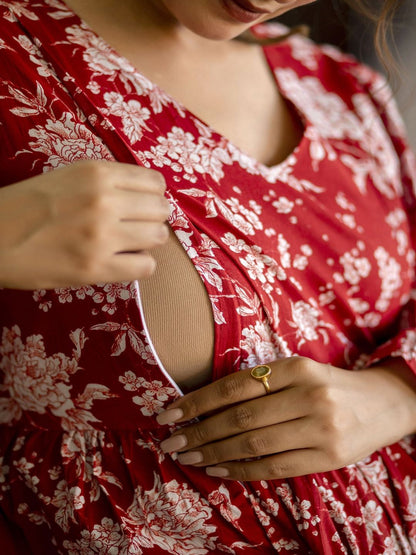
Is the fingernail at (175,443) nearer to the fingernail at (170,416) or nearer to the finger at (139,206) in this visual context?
the fingernail at (170,416)

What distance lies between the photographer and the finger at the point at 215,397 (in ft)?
2.41

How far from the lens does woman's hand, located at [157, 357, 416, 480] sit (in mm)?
744

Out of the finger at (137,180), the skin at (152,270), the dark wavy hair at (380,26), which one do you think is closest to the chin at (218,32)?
the skin at (152,270)

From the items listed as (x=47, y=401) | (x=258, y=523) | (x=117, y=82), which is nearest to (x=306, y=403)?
(x=258, y=523)

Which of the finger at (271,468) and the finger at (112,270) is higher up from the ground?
the finger at (112,270)

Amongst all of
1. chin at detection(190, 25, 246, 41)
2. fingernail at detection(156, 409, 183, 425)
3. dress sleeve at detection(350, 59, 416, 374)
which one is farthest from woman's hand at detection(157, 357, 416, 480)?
chin at detection(190, 25, 246, 41)

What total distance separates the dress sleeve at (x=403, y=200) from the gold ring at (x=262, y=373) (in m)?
0.27

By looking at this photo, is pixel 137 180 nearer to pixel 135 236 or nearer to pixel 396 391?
pixel 135 236

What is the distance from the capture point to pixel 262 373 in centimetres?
74

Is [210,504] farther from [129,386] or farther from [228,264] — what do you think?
[228,264]

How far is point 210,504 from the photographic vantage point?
0.77m

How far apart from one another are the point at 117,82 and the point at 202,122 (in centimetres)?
13

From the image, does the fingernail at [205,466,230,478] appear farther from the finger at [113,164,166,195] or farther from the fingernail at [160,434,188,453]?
the finger at [113,164,166,195]

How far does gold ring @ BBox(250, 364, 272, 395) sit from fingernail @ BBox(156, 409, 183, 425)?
0.10 m
